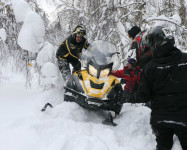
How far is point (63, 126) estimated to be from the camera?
308 centimetres

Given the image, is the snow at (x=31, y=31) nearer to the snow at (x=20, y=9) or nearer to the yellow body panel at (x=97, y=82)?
the snow at (x=20, y=9)

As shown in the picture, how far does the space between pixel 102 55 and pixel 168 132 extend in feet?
6.90

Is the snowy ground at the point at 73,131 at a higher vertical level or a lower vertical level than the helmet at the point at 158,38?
lower

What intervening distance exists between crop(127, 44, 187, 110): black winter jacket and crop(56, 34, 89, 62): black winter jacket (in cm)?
307

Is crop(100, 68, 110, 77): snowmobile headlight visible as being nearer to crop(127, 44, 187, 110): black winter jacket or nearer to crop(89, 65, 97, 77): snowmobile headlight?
crop(89, 65, 97, 77): snowmobile headlight

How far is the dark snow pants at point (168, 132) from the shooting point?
2.10 meters

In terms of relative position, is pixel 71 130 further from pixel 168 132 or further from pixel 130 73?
pixel 130 73

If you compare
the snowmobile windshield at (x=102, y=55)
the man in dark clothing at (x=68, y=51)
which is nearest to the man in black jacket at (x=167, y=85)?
the snowmobile windshield at (x=102, y=55)

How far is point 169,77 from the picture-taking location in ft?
6.84

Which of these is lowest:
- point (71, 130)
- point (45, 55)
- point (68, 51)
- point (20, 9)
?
point (71, 130)

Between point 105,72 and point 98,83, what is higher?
point 105,72

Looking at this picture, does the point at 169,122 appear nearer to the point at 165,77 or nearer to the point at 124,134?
the point at 165,77

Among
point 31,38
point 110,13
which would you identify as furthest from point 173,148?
point 110,13

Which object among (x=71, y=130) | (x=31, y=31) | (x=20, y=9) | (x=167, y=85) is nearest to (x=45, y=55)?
(x=31, y=31)
